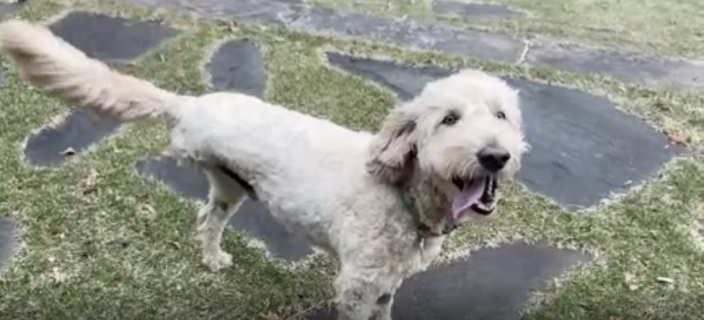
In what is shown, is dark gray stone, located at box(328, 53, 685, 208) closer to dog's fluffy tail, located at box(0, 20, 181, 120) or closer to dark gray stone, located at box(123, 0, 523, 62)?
dark gray stone, located at box(123, 0, 523, 62)

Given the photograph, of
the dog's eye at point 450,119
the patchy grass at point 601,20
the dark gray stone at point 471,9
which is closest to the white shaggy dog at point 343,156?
the dog's eye at point 450,119

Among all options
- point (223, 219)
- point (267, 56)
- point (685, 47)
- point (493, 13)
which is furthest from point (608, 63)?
point (223, 219)

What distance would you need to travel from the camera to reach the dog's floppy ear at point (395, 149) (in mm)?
3057

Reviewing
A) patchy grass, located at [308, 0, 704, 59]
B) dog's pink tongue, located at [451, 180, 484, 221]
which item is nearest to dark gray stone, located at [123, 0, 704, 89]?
patchy grass, located at [308, 0, 704, 59]

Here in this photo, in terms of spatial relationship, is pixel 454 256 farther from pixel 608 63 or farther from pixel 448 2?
pixel 448 2

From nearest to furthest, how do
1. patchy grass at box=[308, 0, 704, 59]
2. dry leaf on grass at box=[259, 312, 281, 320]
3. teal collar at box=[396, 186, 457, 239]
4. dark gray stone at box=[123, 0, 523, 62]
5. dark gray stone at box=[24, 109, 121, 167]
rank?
teal collar at box=[396, 186, 457, 239]
dry leaf on grass at box=[259, 312, 281, 320]
dark gray stone at box=[24, 109, 121, 167]
dark gray stone at box=[123, 0, 523, 62]
patchy grass at box=[308, 0, 704, 59]

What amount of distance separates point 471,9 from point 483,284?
11.2 feet

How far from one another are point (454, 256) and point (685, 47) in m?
3.08

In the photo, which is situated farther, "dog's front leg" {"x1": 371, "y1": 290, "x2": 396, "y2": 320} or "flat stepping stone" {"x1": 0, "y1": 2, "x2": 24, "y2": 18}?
"flat stepping stone" {"x1": 0, "y1": 2, "x2": 24, "y2": 18}

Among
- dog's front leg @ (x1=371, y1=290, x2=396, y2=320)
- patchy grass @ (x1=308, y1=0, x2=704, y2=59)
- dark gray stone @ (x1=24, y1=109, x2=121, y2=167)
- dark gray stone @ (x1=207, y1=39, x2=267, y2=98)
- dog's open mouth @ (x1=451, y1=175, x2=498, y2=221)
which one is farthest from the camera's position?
patchy grass @ (x1=308, y1=0, x2=704, y2=59)

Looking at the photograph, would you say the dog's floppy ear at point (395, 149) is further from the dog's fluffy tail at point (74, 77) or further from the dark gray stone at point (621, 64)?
the dark gray stone at point (621, 64)

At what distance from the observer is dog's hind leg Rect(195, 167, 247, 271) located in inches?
153

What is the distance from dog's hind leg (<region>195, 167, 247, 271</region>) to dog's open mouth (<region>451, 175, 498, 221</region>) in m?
1.13

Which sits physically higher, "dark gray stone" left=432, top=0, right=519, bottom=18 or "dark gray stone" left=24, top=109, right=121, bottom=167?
"dark gray stone" left=24, top=109, right=121, bottom=167
